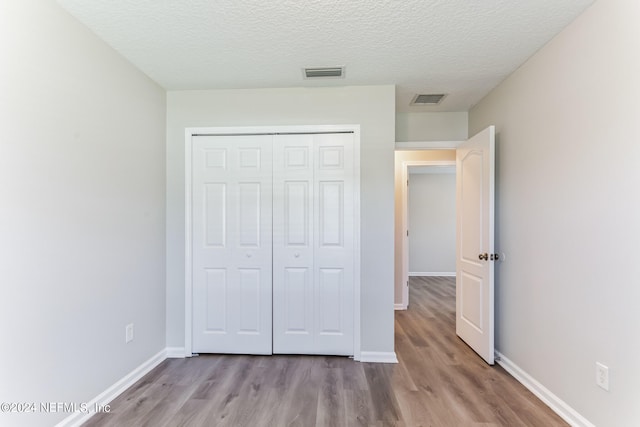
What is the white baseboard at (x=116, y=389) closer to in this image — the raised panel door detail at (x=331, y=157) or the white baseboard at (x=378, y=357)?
the white baseboard at (x=378, y=357)

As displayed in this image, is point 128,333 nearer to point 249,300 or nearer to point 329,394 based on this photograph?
point 249,300

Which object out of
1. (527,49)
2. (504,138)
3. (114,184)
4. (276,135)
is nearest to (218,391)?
(114,184)

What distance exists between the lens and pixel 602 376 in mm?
1681

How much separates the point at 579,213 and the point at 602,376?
0.93 m

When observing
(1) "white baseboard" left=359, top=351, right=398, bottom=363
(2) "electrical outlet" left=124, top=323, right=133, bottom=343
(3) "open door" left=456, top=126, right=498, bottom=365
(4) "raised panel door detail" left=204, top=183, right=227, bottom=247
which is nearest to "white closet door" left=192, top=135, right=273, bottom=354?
(4) "raised panel door detail" left=204, top=183, right=227, bottom=247

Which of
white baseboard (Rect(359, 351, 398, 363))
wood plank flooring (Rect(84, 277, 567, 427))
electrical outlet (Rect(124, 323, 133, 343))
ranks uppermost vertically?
electrical outlet (Rect(124, 323, 133, 343))

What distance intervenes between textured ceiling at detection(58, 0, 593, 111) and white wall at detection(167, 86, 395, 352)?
153 mm

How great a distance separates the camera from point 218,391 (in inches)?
88.1

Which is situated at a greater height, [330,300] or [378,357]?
[330,300]

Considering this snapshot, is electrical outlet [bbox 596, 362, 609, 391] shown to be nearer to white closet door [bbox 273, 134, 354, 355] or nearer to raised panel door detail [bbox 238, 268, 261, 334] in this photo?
white closet door [bbox 273, 134, 354, 355]

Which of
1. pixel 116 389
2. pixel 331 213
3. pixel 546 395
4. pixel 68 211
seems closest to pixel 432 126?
pixel 331 213

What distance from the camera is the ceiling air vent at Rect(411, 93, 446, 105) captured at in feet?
9.75

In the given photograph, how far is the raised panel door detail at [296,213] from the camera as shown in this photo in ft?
9.21

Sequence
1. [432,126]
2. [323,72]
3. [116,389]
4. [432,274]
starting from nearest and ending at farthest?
1. [116,389]
2. [323,72]
3. [432,126]
4. [432,274]
